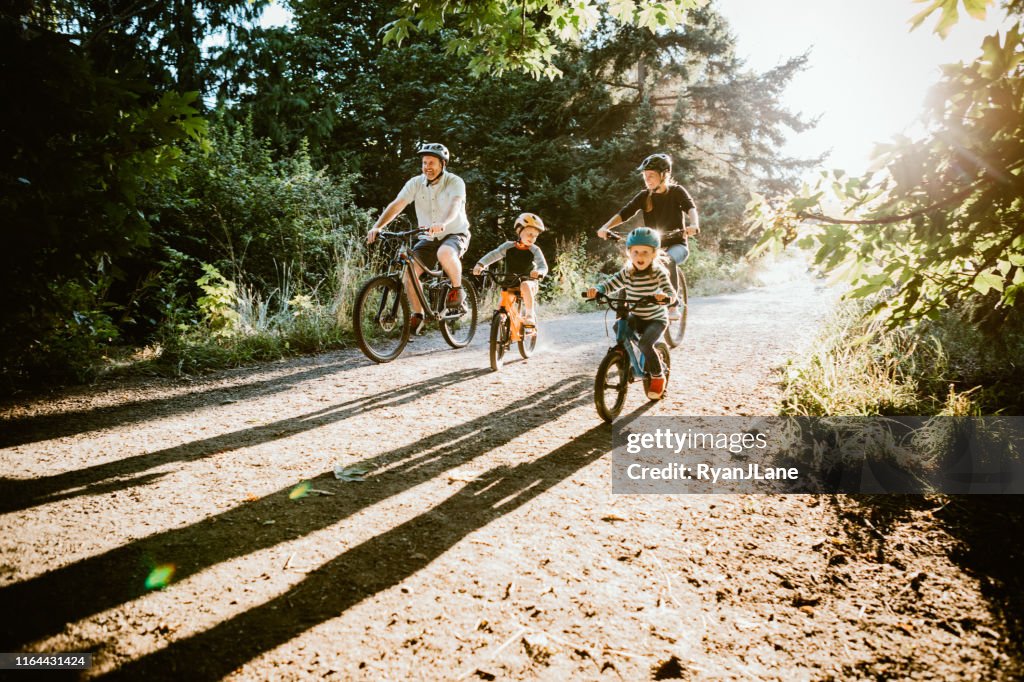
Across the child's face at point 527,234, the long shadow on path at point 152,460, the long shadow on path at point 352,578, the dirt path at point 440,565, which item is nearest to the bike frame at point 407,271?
the child's face at point 527,234

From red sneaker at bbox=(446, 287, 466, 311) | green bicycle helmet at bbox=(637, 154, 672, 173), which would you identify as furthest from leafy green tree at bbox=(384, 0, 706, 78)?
red sneaker at bbox=(446, 287, 466, 311)

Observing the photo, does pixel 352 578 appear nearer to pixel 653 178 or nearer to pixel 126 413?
pixel 126 413

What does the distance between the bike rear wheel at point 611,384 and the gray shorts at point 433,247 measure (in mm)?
2695

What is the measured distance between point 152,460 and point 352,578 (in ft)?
6.15

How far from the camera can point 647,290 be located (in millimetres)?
4090

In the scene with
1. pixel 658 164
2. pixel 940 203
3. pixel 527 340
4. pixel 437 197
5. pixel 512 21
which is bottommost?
pixel 527 340

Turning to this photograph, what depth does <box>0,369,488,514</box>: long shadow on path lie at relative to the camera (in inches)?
102

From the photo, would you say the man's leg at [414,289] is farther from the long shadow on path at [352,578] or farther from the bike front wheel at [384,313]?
the long shadow on path at [352,578]

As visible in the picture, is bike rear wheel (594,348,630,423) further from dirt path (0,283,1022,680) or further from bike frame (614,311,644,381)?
dirt path (0,283,1022,680)

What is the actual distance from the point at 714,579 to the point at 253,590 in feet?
6.02

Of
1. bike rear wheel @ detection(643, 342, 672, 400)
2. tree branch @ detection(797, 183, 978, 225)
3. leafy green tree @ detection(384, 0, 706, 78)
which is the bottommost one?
bike rear wheel @ detection(643, 342, 672, 400)

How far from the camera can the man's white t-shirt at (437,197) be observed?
232 inches

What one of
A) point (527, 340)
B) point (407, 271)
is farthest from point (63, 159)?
point (527, 340)

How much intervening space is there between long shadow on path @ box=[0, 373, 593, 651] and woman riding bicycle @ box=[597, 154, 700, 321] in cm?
320
